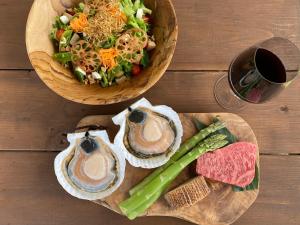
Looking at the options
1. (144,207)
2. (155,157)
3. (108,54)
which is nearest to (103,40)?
(108,54)

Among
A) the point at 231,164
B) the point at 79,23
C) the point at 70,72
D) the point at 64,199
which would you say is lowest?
the point at 64,199

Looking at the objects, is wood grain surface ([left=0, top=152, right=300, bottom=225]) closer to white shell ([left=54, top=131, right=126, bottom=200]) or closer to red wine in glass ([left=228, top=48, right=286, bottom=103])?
white shell ([left=54, top=131, right=126, bottom=200])

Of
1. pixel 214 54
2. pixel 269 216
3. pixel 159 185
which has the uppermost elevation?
pixel 214 54

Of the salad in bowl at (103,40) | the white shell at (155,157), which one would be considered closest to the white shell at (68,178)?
the white shell at (155,157)

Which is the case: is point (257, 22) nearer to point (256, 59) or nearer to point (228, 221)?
point (256, 59)

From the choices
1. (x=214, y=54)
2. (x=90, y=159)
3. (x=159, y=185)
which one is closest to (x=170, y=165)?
(x=159, y=185)

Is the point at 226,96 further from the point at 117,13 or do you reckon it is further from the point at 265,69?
the point at 117,13

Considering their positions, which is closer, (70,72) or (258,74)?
(258,74)

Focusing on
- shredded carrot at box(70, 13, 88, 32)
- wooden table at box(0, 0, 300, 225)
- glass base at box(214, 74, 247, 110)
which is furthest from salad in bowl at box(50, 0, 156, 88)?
glass base at box(214, 74, 247, 110)
